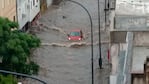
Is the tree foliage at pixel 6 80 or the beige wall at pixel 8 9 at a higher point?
the beige wall at pixel 8 9

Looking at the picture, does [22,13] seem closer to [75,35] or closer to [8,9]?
[75,35]

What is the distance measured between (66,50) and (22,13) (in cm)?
717

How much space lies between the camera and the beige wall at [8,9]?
4741cm

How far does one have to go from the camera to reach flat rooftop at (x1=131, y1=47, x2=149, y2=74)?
1508cm

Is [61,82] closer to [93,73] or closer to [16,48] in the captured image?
[93,73]

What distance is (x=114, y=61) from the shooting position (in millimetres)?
18875

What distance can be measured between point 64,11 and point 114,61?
4990cm

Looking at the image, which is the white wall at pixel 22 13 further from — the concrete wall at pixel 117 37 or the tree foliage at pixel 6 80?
the concrete wall at pixel 117 37

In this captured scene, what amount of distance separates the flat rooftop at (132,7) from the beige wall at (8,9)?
23.3 metres

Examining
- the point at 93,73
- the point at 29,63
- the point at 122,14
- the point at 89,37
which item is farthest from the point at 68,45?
the point at 122,14

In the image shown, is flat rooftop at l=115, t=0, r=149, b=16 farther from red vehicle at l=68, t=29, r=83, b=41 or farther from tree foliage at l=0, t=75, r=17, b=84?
red vehicle at l=68, t=29, r=83, b=41

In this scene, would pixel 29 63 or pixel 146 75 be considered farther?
pixel 29 63

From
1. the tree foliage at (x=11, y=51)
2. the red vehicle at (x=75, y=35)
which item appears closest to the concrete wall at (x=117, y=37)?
the tree foliage at (x=11, y=51)

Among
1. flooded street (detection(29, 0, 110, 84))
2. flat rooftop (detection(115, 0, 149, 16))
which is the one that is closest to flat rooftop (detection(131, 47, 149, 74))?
flat rooftop (detection(115, 0, 149, 16))
